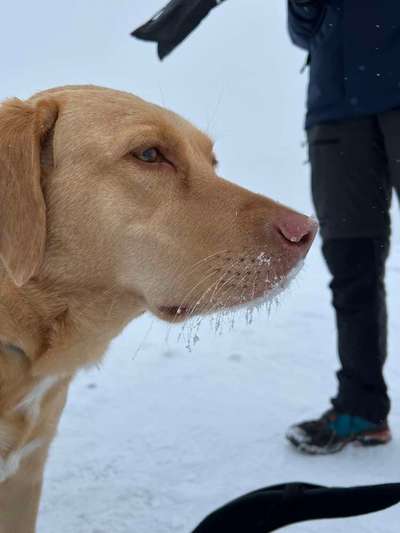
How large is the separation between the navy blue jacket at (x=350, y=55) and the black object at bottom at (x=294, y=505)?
178cm

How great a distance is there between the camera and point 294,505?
52.1 inches

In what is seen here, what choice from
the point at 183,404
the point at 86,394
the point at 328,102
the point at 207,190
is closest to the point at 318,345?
the point at 183,404

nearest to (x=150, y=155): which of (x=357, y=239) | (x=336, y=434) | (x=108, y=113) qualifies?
(x=108, y=113)

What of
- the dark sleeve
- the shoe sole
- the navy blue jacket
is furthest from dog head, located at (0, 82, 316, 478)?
the shoe sole

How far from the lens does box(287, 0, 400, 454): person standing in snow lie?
2590mm

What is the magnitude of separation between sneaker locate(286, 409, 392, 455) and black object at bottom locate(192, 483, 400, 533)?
165 cm

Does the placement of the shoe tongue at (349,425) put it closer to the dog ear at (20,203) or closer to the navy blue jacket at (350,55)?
the navy blue jacket at (350,55)

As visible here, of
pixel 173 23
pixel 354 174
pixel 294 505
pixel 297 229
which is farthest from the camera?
pixel 354 174

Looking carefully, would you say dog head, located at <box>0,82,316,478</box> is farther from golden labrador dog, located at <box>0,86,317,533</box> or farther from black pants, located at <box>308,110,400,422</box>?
black pants, located at <box>308,110,400,422</box>

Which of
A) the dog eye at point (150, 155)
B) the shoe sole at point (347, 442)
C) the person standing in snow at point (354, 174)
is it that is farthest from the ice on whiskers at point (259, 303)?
the shoe sole at point (347, 442)

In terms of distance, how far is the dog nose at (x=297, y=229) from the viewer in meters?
1.77

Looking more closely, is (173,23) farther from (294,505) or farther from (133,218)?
(294,505)

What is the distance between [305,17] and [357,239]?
106 cm

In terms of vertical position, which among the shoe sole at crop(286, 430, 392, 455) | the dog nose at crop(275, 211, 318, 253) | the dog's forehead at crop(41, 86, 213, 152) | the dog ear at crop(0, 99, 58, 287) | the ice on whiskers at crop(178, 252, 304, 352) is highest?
the dog's forehead at crop(41, 86, 213, 152)
